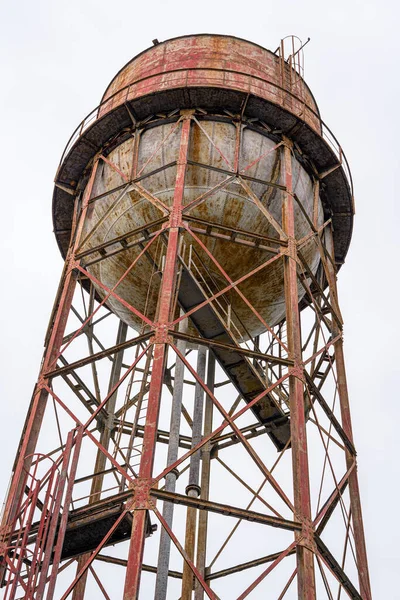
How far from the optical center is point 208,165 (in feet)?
42.7

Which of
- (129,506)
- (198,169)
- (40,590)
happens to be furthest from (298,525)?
(198,169)

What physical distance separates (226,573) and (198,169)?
6715 millimetres

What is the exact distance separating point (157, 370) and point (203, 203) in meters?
4.04

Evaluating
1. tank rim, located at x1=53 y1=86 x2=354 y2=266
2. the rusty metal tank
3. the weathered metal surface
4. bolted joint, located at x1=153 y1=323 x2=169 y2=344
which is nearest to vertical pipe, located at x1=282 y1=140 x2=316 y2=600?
the rusty metal tank

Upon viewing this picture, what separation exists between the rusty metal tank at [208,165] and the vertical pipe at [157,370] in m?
0.28

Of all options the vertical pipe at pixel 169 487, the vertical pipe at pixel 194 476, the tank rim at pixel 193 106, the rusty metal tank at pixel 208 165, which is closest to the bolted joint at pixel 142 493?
the vertical pipe at pixel 169 487

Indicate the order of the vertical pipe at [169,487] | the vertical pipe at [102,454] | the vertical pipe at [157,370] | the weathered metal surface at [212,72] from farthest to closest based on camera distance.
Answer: the weathered metal surface at [212,72]
the vertical pipe at [102,454]
the vertical pipe at [169,487]
the vertical pipe at [157,370]

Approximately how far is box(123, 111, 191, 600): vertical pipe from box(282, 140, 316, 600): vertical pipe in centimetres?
181

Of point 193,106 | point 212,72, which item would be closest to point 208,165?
point 193,106

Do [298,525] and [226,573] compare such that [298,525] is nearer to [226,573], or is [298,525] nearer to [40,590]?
[40,590]

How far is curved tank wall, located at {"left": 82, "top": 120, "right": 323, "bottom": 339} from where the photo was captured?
43.2 feet

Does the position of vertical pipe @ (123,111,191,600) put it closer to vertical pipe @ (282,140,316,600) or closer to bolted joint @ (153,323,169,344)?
bolted joint @ (153,323,169,344)

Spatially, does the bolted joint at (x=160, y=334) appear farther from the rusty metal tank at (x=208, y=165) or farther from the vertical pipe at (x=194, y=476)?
the vertical pipe at (x=194, y=476)

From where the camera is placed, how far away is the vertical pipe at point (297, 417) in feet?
30.4
